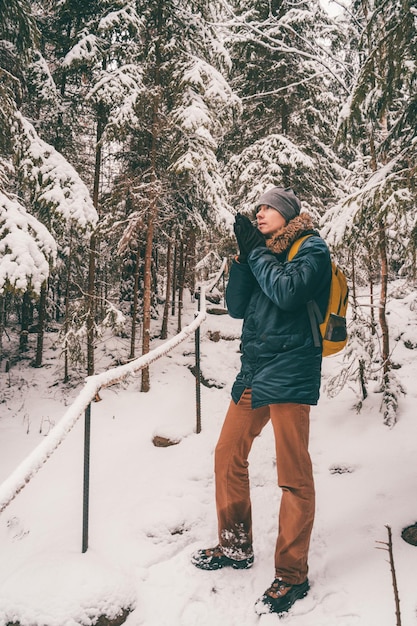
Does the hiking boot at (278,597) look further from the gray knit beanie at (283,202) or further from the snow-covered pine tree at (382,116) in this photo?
the snow-covered pine tree at (382,116)

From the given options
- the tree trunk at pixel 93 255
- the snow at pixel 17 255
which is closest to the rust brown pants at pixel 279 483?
the snow at pixel 17 255

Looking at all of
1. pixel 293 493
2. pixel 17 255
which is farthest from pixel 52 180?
pixel 293 493

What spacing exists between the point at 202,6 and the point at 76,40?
9.66ft

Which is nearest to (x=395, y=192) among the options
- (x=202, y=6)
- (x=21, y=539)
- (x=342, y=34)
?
(x=21, y=539)

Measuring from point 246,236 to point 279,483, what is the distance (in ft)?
5.63

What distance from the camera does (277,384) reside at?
2.72m

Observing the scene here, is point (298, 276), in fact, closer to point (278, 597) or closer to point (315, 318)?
point (315, 318)

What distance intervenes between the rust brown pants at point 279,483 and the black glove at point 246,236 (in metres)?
1.05

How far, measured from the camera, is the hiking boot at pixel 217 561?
2.94 metres

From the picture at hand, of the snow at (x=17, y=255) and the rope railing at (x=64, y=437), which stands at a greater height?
the snow at (x=17, y=255)

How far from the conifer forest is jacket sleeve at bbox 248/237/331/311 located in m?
2.11

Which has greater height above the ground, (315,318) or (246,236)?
(246,236)

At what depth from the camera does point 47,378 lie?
41.1ft

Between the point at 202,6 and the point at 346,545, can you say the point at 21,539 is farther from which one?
the point at 202,6
